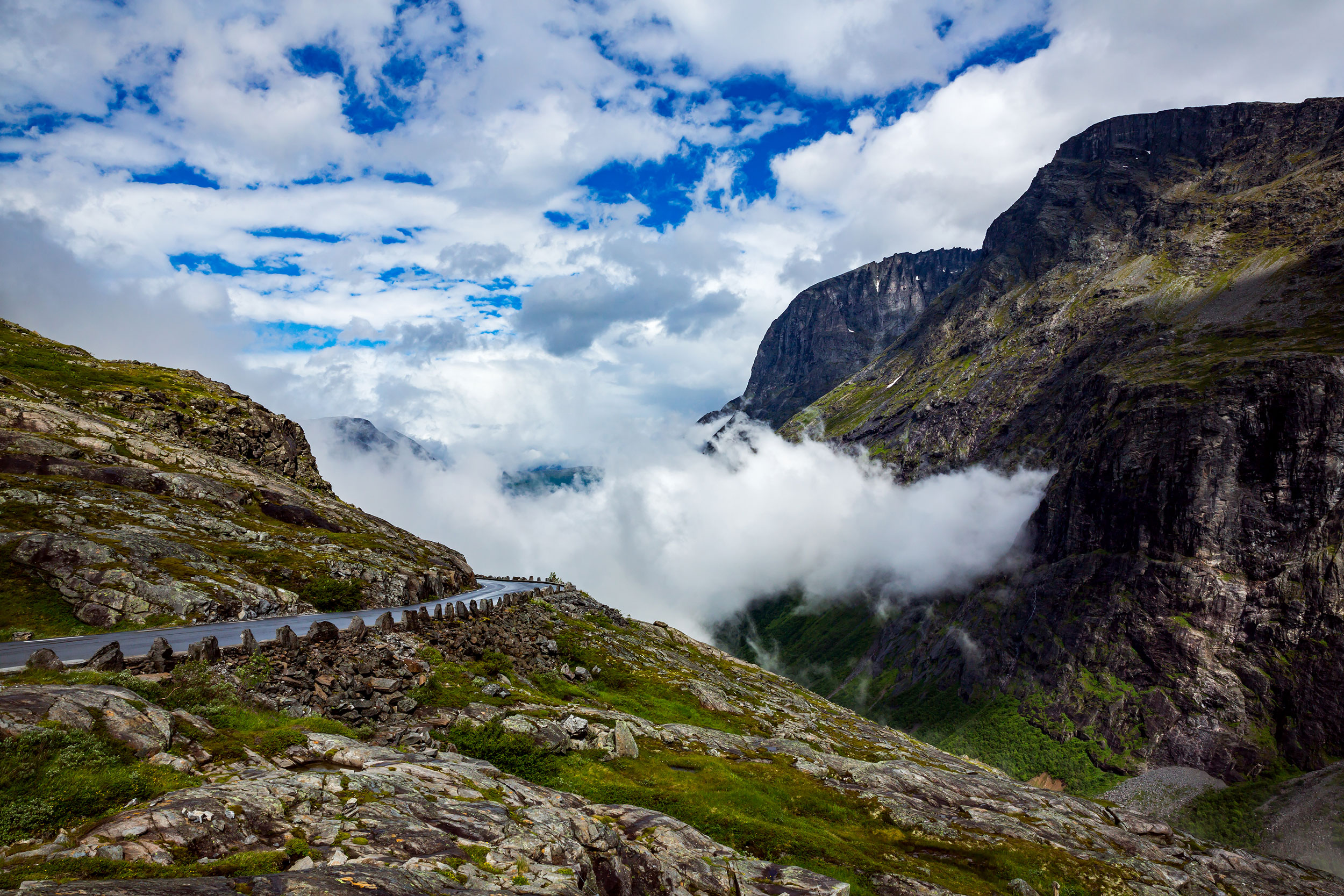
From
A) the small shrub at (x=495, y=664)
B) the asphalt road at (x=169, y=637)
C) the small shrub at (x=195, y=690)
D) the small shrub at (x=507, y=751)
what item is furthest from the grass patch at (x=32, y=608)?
the small shrub at (x=507, y=751)

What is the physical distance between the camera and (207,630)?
48375 millimetres

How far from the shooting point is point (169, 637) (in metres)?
43.6

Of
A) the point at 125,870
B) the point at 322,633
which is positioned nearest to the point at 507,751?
the point at 322,633

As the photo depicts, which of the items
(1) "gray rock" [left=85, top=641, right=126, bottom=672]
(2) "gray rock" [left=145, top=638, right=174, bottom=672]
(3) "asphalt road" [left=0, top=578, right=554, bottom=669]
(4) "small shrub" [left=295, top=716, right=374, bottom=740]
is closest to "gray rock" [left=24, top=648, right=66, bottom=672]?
(1) "gray rock" [left=85, top=641, right=126, bottom=672]

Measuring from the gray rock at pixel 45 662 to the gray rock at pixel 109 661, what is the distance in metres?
1.15

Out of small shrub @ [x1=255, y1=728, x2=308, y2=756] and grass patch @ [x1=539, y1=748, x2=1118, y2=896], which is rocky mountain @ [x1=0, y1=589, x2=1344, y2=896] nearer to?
small shrub @ [x1=255, y1=728, x2=308, y2=756]

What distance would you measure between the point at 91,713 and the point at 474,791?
42.9 feet

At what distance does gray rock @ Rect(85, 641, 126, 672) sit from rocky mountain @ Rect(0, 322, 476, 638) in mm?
19999

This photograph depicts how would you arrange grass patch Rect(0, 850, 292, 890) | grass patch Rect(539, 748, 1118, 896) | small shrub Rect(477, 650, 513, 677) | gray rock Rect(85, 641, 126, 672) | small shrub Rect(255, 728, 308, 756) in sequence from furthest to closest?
A: small shrub Rect(477, 650, 513, 677) < grass patch Rect(539, 748, 1118, 896) < gray rock Rect(85, 641, 126, 672) < small shrub Rect(255, 728, 308, 756) < grass patch Rect(0, 850, 292, 890)

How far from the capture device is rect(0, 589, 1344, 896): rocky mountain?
54.3 ft

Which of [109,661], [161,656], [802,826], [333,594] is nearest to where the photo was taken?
[109,661]

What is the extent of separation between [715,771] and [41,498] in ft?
232

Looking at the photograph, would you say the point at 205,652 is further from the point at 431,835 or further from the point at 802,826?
the point at 802,826

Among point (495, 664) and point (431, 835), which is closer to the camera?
point (431, 835)
